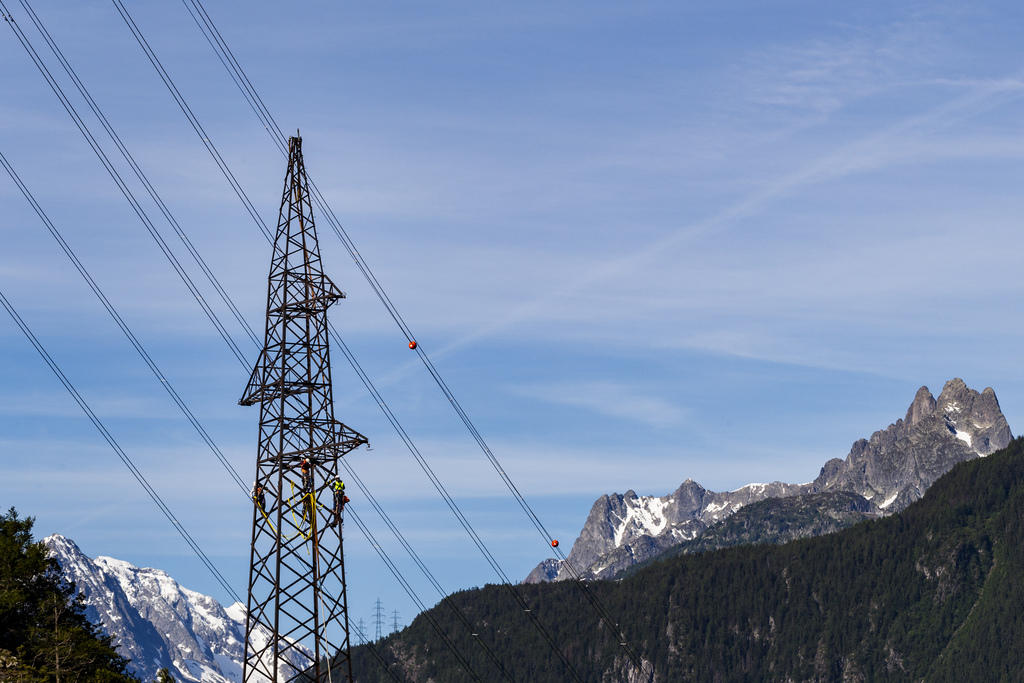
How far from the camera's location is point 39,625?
381 feet

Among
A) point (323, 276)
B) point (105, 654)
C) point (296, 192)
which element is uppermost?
point (296, 192)

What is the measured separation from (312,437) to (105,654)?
35.7 meters

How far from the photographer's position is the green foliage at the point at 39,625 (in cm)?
10044

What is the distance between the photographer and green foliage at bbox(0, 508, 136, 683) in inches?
3954

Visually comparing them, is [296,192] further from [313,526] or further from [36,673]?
[36,673]

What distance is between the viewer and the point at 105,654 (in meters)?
119

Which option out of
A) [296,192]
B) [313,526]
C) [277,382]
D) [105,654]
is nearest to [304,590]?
[313,526]

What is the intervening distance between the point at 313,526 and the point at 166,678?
101 feet

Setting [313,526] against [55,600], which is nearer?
[313,526]

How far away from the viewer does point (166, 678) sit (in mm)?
116375

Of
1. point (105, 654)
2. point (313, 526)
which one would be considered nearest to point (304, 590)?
point (313, 526)

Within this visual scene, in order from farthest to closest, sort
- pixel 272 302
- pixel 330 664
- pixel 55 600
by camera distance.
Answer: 1. pixel 55 600
2. pixel 272 302
3. pixel 330 664

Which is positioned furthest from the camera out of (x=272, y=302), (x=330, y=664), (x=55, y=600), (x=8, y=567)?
(x=8, y=567)

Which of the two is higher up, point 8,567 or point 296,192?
point 296,192
